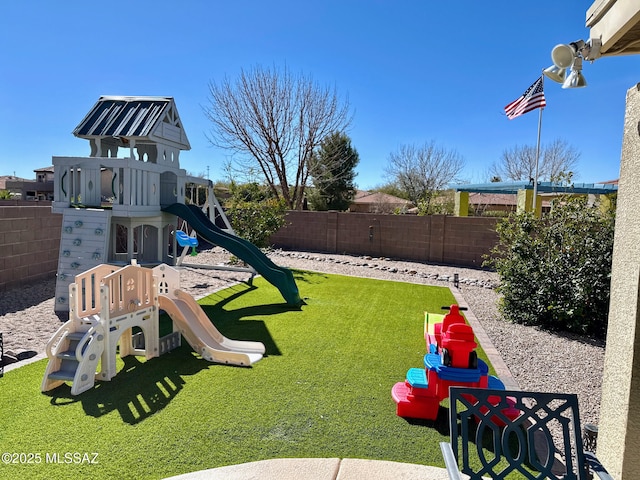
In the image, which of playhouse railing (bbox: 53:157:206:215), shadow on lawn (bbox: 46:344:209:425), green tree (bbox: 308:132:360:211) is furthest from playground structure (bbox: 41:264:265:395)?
green tree (bbox: 308:132:360:211)

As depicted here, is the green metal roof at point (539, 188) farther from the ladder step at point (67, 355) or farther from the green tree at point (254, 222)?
the ladder step at point (67, 355)

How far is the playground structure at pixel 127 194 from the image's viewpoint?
22.4ft

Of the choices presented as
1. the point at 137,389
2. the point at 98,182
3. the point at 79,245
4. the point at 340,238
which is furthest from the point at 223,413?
the point at 340,238

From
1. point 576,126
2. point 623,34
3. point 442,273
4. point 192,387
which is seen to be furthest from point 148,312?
point 576,126

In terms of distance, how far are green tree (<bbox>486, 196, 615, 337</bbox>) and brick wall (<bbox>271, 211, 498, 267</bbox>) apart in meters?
6.02

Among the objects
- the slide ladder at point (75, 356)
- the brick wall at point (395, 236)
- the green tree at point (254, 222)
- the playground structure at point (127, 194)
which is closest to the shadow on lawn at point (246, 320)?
the playground structure at point (127, 194)

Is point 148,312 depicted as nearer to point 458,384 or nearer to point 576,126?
point 458,384

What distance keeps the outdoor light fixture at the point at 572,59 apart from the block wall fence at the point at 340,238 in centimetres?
949

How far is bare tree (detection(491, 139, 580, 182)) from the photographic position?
109 feet

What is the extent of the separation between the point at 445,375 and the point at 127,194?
608cm

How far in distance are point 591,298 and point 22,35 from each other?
12885mm

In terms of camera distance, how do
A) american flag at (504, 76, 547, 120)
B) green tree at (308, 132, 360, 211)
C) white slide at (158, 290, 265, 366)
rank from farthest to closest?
green tree at (308, 132, 360, 211), american flag at (504, 76, 547, 120), white slide at (158, 290, 265, 366)

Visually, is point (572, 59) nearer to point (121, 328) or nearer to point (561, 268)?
point (561, 268)

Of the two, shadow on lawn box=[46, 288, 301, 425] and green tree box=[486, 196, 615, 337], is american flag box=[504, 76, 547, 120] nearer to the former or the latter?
green tree box=[486, 196, 615, 337]
